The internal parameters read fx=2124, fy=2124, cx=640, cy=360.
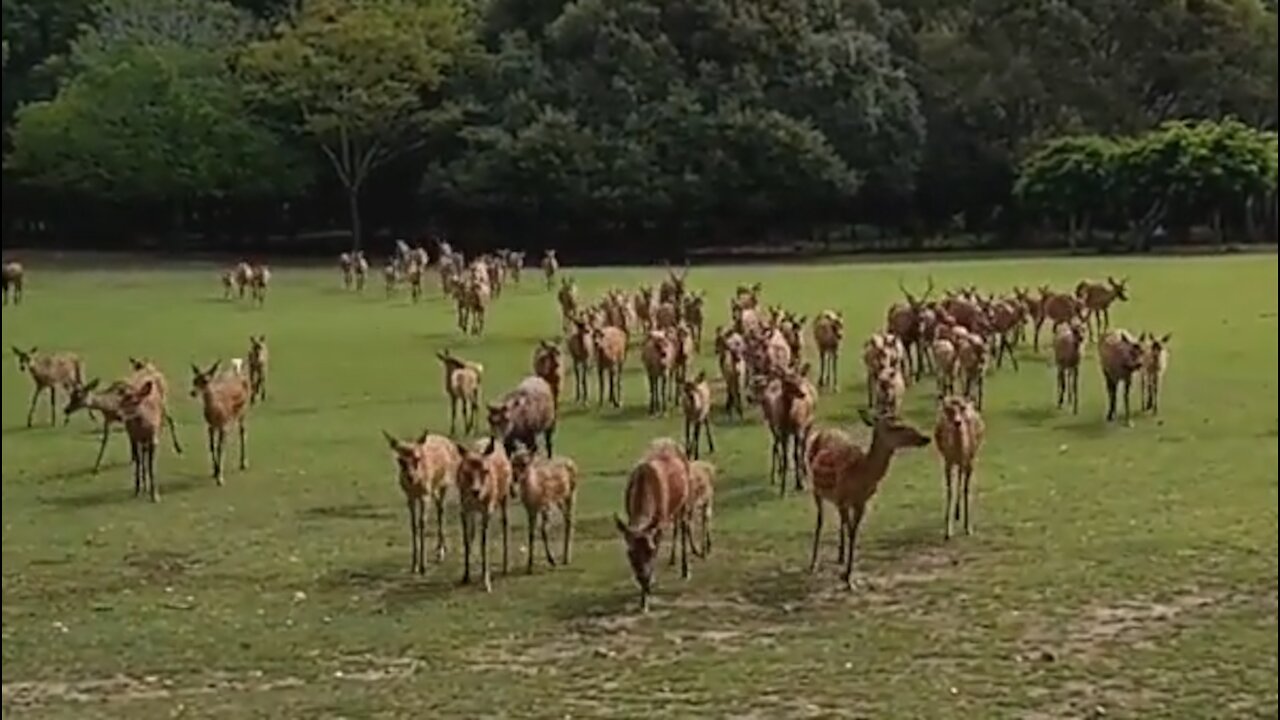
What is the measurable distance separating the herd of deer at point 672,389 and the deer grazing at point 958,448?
0.03 ft

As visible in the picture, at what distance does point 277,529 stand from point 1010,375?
230 inches

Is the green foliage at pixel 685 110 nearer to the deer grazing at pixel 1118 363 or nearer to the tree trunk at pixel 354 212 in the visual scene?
the tree trunk at pixel 354 212

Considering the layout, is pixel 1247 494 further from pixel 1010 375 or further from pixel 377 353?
pixel 377 353

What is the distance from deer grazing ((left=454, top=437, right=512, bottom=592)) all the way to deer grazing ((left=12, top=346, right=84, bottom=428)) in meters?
4.96

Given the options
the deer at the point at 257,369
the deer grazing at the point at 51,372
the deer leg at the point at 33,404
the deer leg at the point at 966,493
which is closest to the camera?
the deer leg at the point at 966,493

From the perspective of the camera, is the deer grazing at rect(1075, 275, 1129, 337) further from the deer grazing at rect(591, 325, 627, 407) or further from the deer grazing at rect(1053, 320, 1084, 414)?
the deer grazing at rect(591, 325, 627, 407)

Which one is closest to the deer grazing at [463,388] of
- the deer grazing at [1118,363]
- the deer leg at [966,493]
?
the deer leg at [966,493]

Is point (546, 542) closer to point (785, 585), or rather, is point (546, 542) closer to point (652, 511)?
point (652, 511)

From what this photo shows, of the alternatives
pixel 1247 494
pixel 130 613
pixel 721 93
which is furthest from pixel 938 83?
pixel 130 613

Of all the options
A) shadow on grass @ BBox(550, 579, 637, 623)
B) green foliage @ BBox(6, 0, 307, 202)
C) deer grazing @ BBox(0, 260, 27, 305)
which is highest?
green foliage @ BBox(6, 0, 307, 202)

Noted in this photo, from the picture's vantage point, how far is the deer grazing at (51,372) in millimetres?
12898

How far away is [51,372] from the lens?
512 inches

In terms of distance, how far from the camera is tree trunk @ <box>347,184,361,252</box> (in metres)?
9.59

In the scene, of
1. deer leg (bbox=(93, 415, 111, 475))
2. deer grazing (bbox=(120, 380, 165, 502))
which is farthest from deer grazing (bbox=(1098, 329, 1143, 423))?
deer leg (bbox=(93, 415, 111, 475))
